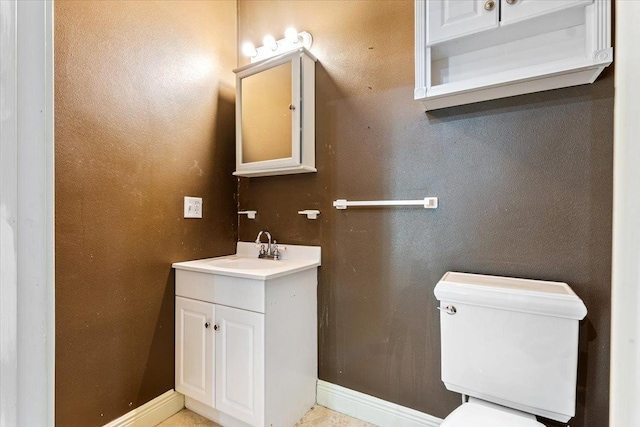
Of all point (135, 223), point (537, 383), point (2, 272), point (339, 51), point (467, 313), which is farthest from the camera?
point (339, 51)

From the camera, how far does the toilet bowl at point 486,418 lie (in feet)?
3.17

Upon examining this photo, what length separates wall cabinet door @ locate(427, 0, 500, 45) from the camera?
3.64 ft

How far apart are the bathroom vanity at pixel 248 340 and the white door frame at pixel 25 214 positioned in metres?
0.95

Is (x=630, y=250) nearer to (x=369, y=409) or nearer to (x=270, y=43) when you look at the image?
(x=369, y=409)

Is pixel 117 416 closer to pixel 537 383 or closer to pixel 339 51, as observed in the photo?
pixel 537 383

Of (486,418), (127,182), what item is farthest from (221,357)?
(486,418)

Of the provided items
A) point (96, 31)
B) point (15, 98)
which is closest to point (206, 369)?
point (15, 98)

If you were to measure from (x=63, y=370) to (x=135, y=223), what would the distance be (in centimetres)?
65

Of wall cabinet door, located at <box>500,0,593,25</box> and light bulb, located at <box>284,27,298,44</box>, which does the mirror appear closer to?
light bulb, located at <box>284,27,298,44</box>

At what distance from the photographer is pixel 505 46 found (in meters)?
1.22

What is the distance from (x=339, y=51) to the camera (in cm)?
164

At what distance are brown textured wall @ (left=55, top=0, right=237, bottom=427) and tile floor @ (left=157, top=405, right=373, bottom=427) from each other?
0.17m

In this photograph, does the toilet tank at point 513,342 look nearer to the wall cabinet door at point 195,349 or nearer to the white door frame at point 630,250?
the white door frame at point 630,250

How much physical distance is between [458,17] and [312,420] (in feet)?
6.27
